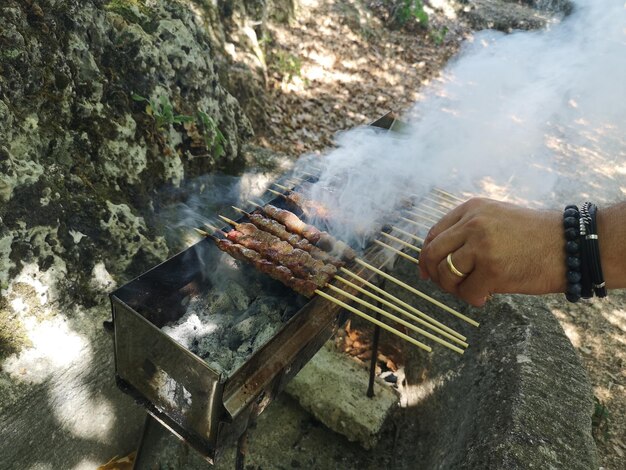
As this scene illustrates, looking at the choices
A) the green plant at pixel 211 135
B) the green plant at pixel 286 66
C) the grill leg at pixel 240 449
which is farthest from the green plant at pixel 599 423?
the green plant at pixel 286 66

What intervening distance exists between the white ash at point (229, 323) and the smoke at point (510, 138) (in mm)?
946

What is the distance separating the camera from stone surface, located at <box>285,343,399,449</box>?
3.80 meters

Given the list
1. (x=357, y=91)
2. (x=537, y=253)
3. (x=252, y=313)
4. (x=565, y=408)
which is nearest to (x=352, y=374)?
(x=252, y=313)

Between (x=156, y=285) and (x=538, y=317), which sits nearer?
(x=156, y=285)

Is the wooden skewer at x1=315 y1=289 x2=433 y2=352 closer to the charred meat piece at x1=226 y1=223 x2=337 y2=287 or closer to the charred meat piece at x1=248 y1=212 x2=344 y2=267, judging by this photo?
the charred meat piece at x1=226 y1=223 x2=337 y2=287

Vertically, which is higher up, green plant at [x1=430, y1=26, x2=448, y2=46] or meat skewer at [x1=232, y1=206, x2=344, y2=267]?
green plant at [x1=430, y1=26, x2=448, y2=46]

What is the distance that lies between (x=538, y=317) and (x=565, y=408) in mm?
833

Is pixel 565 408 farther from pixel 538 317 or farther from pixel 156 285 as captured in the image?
pixel 156 285

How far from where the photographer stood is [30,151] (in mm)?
2934

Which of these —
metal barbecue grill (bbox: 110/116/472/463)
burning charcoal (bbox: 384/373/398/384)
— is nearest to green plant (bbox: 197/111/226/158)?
metal barbecue grill (bbox: 110/116/472/463)

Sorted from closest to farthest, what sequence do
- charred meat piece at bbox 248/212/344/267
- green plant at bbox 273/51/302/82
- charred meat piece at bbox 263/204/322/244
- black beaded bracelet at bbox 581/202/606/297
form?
black beaded bracelet at bbox 581/202/606/297 < charred meat piece at bbox 248/212/344/267 < charred meat piece at bbox 263/204/322/244 < green plant at bbox 273/51/302/82

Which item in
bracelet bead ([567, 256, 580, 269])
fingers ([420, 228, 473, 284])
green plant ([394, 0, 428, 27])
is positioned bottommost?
fingers ([420, 228, 473, 284])

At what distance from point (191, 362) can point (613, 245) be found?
2209 millimetres

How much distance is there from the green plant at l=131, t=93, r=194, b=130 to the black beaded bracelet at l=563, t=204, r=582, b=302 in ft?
11.3
